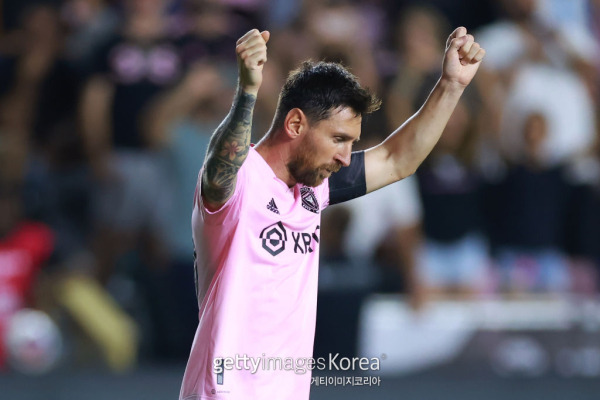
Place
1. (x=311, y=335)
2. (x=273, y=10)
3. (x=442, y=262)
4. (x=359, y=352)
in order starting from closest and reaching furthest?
(x=311, y=335) → (x=359, y=352) → (x=442, y=262) → (x=273, y=10)

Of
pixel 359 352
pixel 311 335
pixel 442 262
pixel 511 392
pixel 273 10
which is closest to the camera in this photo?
pixel 311 335

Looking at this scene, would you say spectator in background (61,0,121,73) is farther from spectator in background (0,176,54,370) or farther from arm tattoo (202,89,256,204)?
arm tattoo (202,89,256,204)

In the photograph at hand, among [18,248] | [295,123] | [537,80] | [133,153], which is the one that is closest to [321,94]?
[295,123]

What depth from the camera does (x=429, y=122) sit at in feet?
14.9

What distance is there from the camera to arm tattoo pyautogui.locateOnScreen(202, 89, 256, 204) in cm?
372

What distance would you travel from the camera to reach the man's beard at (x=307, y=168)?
13.4 ft

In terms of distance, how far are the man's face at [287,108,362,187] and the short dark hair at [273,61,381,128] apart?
0.13 ft

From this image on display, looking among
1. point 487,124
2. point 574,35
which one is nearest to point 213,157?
point 487,124

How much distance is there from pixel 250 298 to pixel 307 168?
0.63 m

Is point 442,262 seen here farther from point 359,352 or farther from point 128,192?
point 128,192

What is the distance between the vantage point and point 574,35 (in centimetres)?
989

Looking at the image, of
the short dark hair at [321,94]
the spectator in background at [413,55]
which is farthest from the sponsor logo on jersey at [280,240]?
the spectator in background at [413,55]

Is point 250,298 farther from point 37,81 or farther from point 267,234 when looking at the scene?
point 37,81

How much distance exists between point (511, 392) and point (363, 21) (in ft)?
13.9
